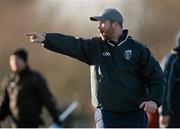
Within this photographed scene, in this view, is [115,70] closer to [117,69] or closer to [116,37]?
[117,69]

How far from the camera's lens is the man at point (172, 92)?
49.0ft

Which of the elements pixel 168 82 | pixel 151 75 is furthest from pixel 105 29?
pixel 168 82

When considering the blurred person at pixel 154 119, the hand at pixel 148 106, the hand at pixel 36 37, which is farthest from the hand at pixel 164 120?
the hand at pixel 36 37

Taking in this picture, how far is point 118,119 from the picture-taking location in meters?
12.3

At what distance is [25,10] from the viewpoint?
150ft

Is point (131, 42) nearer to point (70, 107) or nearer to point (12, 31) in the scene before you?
point (70, 107)

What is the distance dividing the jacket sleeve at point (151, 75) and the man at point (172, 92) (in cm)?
258

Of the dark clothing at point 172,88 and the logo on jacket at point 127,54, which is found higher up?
the logo on jacket at point 127,54

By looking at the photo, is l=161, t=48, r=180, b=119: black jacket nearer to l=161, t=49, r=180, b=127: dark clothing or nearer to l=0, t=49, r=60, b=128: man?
l=161, t=49, r=180, b=127: dark clothing

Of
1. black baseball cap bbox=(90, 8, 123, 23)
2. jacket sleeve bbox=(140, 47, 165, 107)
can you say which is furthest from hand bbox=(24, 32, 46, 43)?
jacket sleeve bbox=(140, 47, 165, 107)

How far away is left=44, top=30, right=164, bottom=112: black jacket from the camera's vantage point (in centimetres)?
1215

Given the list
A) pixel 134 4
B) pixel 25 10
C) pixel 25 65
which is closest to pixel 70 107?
pixel 25 65

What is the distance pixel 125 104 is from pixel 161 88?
501 millimetres

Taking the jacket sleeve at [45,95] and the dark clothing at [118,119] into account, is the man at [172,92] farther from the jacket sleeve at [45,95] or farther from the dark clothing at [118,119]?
the dark clothing at [118,119]
